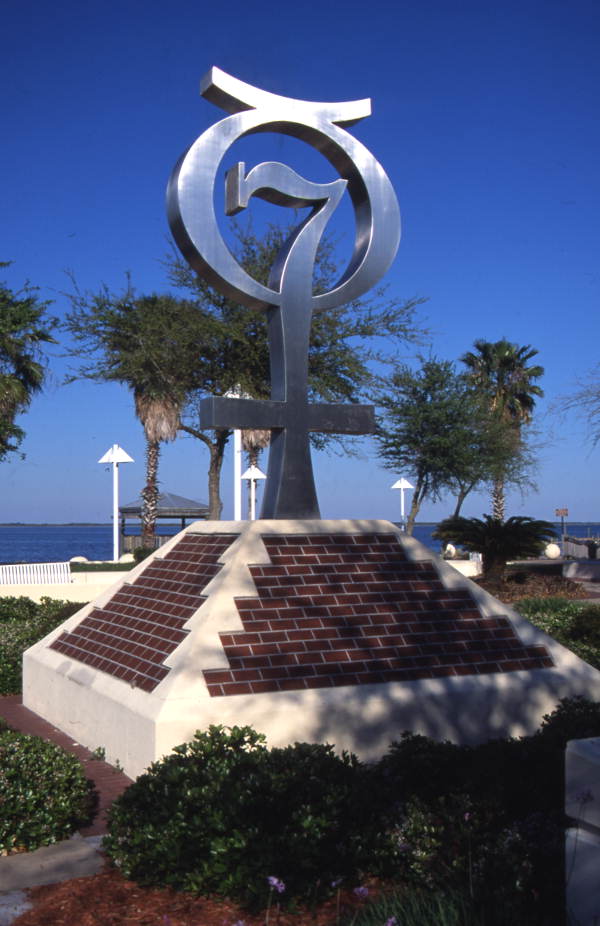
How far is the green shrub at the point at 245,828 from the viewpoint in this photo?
4.73m

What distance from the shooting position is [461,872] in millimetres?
4645

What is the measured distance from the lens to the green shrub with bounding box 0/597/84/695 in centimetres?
1137

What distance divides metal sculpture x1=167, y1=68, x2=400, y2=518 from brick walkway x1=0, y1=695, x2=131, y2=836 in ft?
10.1

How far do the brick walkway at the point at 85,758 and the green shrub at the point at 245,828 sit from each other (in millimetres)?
861

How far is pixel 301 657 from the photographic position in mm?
7945

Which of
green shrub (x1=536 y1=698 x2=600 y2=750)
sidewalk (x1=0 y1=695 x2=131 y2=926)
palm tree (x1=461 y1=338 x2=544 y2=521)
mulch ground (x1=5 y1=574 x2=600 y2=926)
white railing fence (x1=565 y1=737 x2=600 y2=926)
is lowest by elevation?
sidewalk (x1=0 y1=695 x2=131 y2=926)

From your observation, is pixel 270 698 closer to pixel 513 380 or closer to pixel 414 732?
pixel 414 732

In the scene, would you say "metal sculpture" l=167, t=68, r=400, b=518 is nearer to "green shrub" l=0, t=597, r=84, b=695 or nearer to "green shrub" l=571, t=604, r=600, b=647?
"green shrub" l=0, t=597, r=84, b=695

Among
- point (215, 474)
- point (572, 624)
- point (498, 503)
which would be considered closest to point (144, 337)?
point (215, 474)

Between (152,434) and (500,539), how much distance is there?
1611 cm

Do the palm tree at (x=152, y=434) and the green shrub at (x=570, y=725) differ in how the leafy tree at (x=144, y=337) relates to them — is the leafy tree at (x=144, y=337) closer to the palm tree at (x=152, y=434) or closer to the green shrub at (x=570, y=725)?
the palm tree at (x=152, y=434)

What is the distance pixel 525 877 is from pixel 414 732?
11.2 ft

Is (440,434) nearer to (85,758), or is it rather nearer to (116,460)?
(116,460)

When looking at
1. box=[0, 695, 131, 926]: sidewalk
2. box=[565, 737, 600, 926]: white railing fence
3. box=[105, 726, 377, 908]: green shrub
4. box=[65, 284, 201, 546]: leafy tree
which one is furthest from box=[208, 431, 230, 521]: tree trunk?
box=[565, 737, 600, 926]: white railing fence
